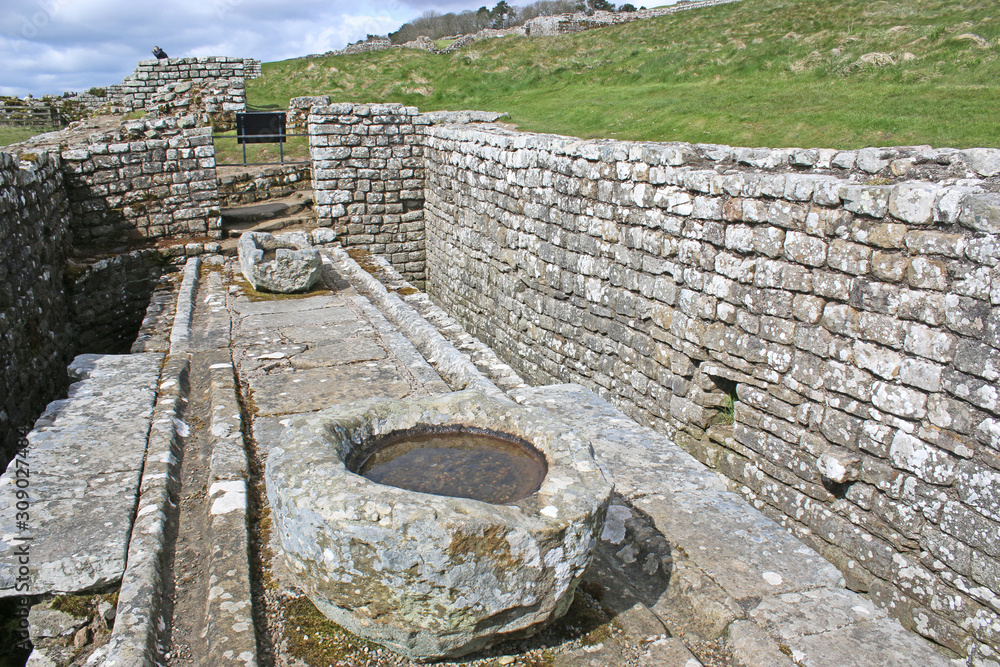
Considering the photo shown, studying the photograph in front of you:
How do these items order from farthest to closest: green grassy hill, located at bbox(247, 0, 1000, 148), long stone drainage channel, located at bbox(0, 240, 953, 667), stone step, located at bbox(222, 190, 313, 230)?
1. stone step, located at bbox(222, 190, 313, 230)
2. green grassy hill, located at bbox(247, 0, 1000, 148)
3. long stone drainage channel, located at bbox(0, 240, 953, 667)

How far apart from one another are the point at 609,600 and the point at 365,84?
19.6m

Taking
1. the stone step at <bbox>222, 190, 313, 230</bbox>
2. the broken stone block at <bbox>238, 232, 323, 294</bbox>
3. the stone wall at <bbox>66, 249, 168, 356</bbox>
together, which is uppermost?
the stone step at <bbox>222, 190, 313, 230</bbox>

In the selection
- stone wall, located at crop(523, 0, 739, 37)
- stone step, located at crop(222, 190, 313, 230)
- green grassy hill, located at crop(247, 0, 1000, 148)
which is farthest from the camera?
stone wall, located at crop(523, 0, 739, 37)

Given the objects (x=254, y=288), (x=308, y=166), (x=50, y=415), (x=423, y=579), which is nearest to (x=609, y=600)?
(x=423, y=579)

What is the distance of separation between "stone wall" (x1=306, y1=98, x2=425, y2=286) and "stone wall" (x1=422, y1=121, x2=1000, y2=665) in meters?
4.90

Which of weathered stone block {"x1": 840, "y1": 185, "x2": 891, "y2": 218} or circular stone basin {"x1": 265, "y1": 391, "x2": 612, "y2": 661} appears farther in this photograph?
weathered stone block {"x1": 840, "y1": 185, "x2": 891, "y2": 218}

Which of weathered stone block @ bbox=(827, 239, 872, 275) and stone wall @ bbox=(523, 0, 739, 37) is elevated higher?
stone wall @ bbox=(523, 0, 739, 37)

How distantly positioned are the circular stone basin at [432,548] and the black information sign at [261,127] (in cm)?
1242

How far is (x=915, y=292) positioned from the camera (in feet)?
12.9

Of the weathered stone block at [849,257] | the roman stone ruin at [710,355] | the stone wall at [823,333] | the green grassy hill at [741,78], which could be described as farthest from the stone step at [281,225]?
the weathered stone block at [849,257]

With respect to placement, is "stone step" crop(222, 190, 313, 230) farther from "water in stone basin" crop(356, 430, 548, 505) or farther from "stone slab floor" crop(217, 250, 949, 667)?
"water in stone basin" crop(356, 430, 548, 505)

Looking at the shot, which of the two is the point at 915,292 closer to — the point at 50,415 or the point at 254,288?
the point at 50,415

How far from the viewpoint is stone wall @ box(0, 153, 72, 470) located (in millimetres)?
5758

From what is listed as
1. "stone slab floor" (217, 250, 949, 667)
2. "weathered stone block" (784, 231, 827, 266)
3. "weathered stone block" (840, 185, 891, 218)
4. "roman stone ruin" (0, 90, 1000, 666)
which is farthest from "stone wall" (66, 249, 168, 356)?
"weathered stone block" (840, 185, 891, 218)
